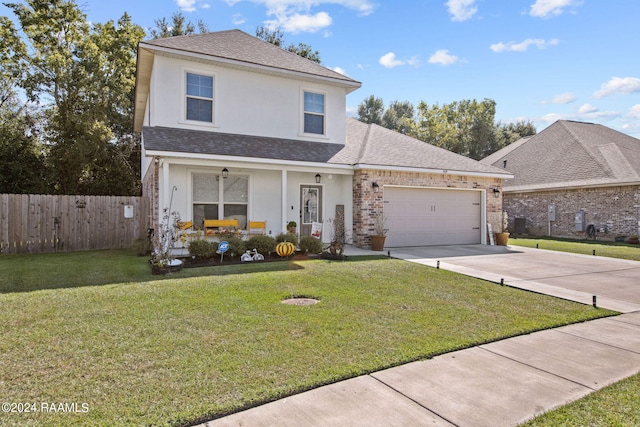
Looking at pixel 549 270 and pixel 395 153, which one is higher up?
pixel 395 153

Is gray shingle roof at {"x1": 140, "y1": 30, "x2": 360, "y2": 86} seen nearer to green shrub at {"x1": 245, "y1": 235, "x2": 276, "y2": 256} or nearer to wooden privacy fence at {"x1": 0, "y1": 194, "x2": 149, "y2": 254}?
wooden privacy fence at {"x1": 0, "y1": 194, "x2": 149, "y2": 254}

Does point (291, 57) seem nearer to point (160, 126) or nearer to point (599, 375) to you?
point (160, 126)

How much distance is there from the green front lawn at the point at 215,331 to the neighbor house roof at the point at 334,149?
13.6ft

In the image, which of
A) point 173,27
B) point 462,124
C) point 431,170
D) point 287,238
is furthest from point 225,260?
point 462,124

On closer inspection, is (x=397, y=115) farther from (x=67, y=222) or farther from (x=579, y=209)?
(x=67, y=222)

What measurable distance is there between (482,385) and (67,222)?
44.6ft

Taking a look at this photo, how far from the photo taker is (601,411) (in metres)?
2.96

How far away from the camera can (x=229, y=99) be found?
40.1 feet

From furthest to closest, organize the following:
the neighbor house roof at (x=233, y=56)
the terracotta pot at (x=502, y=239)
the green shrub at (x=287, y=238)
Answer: the terracotta pot at (x=502, y=239), the neighbor house roof at (x=233, y=56), the green shrub at (x=287, y=238)

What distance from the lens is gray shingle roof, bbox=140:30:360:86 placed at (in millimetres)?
11641

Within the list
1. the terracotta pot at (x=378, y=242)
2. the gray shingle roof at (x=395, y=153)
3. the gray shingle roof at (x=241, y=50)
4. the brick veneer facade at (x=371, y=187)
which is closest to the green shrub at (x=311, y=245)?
the terracotta pot at (x=378, y=242)

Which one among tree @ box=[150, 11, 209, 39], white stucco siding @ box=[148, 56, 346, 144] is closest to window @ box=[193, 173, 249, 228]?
white stucco siding @ box=[148, 56, 346, 144]

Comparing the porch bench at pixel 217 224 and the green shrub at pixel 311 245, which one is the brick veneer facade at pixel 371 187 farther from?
the porch bench at pixel 217 224

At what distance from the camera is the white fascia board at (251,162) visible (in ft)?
33.3
